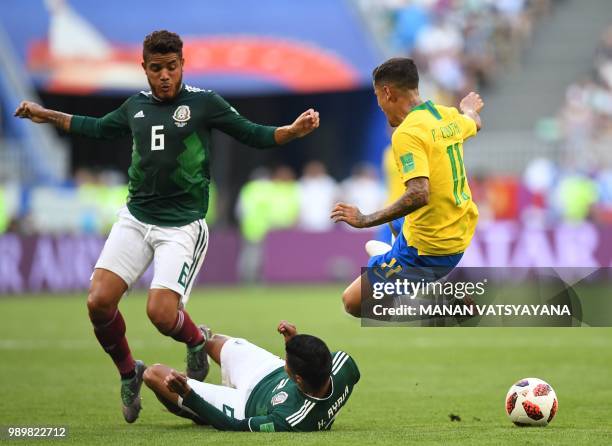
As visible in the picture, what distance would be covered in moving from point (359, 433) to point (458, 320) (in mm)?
1436

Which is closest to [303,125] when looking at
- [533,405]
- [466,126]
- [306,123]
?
[306,123]

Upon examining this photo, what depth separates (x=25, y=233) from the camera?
71.5 feet

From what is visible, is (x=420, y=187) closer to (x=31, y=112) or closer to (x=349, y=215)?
(x=349, y=215)

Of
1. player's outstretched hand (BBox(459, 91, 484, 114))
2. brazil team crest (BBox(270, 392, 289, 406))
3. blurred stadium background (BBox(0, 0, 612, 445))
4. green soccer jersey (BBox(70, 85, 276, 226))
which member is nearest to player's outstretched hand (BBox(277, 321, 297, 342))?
brazil team crest (BBox(270, 392, 289, 406))

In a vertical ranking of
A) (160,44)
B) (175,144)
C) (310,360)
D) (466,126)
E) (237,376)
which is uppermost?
(160,44)

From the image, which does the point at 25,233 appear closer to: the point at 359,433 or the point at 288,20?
the point at 288,20

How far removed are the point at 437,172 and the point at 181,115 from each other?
1.75 meters

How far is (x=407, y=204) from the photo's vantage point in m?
7.57

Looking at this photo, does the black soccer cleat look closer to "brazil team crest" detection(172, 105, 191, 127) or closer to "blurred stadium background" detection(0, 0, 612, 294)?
"brazil team crest" detection(172, 105, 191, 127)

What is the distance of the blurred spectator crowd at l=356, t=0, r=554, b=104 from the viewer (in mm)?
27859

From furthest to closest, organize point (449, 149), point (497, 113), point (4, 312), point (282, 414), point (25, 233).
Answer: point (497, 113)
point (25, 233)
point (4, 312)
point (449, 149)
point (282, 414)

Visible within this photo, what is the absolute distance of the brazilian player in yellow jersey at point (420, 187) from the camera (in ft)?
25.0

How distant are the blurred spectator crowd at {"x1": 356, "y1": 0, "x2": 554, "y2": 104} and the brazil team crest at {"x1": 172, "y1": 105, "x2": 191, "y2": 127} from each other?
19.1 metres

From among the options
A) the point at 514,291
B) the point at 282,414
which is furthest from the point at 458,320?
the point at 282,414
